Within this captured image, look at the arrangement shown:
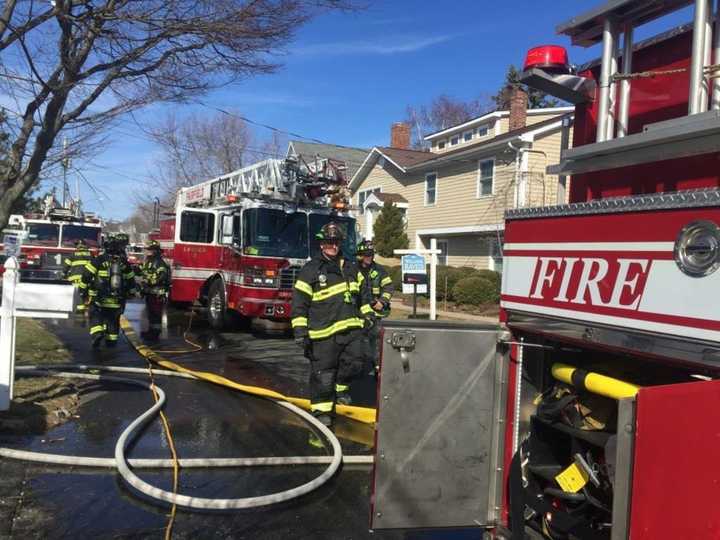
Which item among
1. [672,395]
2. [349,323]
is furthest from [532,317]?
[349,323]

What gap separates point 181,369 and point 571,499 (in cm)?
557

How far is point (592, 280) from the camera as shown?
7.42 feet

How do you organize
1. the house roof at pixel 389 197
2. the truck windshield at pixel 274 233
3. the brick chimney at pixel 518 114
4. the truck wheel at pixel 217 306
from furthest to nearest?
the house roof at pixel 389 197
the brick chimney at pixel 518 114
the truck wheel at pixel 217 306
the truck windshield at pixel 274 233

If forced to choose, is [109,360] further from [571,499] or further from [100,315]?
[571,499]

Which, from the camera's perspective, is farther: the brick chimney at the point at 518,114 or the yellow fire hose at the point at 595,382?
the brick chimney at the point at 518,114

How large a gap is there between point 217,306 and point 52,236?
10.2m

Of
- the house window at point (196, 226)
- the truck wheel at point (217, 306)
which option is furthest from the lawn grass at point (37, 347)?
the house window at point (196, 226)

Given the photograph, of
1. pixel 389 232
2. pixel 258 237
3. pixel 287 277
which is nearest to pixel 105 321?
pixel 258 237

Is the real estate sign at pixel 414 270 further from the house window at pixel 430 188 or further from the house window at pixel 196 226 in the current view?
the house window at pixel 430 188

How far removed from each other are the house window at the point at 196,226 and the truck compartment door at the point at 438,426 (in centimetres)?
970

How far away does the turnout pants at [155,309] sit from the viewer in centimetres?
1122

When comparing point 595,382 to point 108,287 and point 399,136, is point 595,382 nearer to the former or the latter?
point 108,287

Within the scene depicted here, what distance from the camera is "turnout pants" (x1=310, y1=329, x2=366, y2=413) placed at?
5.36m

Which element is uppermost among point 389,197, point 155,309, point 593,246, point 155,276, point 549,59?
point 389,197
